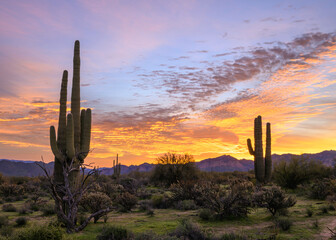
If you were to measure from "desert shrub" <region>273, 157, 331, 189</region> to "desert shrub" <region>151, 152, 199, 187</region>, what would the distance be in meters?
10.3

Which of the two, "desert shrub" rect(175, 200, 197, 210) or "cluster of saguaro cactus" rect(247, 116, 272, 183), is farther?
"cluster of saguaro cactus" rect(247, 116, 272, 183)

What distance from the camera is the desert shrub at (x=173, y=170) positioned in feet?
115

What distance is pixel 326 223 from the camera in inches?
501

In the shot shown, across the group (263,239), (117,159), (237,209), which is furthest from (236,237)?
(117,159)

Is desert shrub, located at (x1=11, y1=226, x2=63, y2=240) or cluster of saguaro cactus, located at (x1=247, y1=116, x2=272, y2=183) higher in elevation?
cluster of saguaro cactus, located at (x1=247, y1=116, x2=272, y2=183)

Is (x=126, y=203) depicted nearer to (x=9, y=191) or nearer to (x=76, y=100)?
(x=76, y=100)

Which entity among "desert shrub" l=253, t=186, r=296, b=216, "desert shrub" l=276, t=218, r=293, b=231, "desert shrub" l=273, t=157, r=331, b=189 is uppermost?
"desert shrub" l=273, t=157, r=331, b=189

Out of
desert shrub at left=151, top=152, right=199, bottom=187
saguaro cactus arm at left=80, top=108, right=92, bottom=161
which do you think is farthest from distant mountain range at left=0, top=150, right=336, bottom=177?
saguaro cactus arm at left=80, top=108, right=92, bottom=161

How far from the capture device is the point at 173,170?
3519 centimetres

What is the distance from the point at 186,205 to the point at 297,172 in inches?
575

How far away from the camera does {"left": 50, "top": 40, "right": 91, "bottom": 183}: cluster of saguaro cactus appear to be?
14438 millimetres

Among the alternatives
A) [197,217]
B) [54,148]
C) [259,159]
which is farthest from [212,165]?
[54,148]

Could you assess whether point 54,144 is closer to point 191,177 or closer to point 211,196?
point 211,196

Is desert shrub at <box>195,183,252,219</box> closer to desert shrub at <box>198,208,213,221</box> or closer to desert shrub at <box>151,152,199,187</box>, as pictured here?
desert shrub at <box>198,208,213,221</box>
